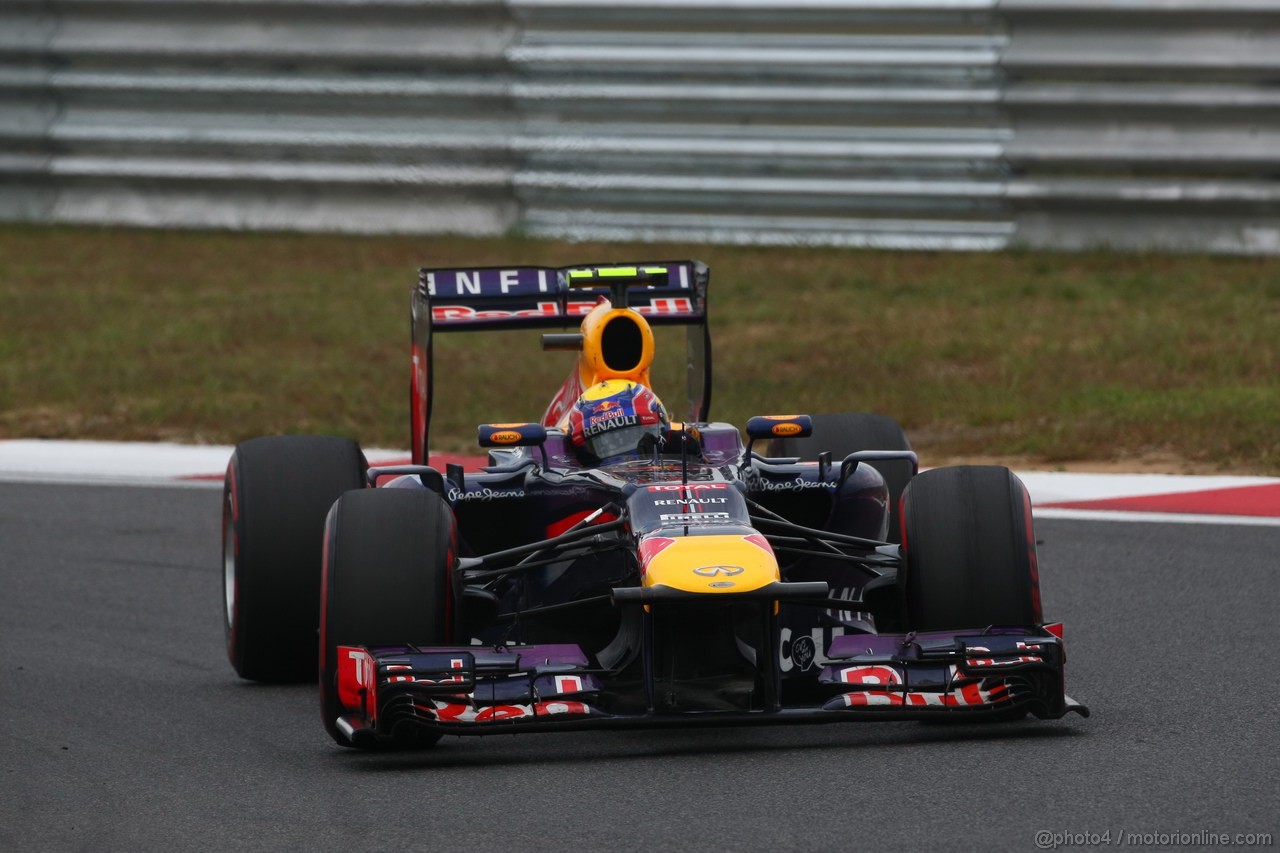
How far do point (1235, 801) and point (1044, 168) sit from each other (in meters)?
10.6

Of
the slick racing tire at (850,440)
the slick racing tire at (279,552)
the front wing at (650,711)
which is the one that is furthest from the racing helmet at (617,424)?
the front wing at (650,711)

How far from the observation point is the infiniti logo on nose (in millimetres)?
5801

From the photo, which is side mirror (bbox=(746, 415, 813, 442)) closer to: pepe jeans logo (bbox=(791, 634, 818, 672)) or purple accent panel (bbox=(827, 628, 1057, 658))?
pepe jeans logo (bbox=(791, 634, 818, 672))

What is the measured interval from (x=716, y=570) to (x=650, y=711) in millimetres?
413

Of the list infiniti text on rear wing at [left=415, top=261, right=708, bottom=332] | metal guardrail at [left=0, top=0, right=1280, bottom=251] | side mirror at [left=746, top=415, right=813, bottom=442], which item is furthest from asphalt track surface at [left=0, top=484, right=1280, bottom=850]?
metal guardrail at [left=0, top=0, right=1280, bottom=251]

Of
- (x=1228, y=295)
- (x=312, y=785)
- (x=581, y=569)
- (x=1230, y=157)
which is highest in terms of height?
(x=1230, y=157)

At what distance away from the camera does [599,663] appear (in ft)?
19.9

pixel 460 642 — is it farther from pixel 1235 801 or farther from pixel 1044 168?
pixel 1044 168

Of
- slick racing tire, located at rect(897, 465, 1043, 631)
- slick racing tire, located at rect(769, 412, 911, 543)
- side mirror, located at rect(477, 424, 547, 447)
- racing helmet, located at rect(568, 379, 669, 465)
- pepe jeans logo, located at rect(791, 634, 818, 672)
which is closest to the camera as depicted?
slick racing tire, located at rect(897, 465, 1043, 631)

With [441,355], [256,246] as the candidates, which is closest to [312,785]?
[441,355]

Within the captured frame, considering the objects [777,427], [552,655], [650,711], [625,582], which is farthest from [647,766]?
[777,427]

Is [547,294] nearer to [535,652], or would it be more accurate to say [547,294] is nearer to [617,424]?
[617,424]

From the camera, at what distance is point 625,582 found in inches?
254

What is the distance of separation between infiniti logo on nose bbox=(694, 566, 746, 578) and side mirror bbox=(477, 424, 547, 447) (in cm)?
111
